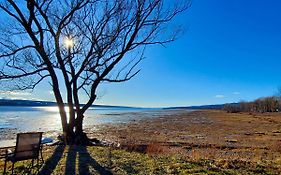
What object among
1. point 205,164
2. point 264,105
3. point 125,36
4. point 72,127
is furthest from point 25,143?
point 264,105

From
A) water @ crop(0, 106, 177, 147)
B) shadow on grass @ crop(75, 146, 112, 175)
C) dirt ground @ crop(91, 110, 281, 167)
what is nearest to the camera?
shadow on grass @ crop(75, 146, 112, 175)

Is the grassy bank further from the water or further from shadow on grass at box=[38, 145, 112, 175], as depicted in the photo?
the water

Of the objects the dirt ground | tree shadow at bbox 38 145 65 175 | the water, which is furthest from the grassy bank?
the water

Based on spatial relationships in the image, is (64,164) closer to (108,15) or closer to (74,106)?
(74,106)

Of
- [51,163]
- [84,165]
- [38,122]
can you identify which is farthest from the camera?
[38,122]

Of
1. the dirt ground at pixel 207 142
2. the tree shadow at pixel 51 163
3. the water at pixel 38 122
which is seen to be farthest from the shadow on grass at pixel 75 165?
the water at pixel 38 122

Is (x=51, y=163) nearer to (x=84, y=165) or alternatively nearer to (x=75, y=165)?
(x=75, y=165)

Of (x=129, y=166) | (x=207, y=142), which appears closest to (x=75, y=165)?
(x=129, y=166)

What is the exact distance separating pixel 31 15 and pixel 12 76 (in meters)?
2.99

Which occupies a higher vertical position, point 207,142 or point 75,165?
point 75,165

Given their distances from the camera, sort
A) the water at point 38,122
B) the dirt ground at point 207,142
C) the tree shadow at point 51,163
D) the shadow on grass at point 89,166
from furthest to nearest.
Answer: the water at point 38,122 < the dirt ground at point 207,142 < the tree shadow at point 51,163 < the shadow on grass at point 89,166

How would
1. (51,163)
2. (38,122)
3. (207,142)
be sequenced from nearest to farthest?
1. (51,163)
2. (207,142)
3. (38,122)

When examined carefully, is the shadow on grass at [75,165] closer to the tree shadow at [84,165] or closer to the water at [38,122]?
the tree shadow at [84,165]

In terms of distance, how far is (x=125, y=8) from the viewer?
15727 millimetres
